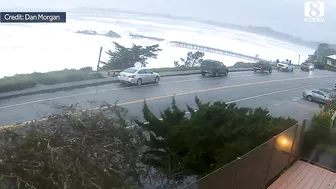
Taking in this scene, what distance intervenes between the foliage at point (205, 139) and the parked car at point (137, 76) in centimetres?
618

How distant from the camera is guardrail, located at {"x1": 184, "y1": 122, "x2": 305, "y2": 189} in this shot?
4.71 m

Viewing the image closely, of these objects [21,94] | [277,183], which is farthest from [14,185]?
[21,94]

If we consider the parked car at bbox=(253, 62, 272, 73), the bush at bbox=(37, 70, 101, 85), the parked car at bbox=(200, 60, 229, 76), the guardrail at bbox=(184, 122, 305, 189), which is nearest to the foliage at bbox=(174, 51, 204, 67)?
the parked car at bbox=(200, 60, 229, 76)

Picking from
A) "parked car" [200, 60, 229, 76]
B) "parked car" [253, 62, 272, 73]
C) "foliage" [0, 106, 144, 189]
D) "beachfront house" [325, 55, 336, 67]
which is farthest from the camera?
"beachfront house" [325, 55, 336, 67]

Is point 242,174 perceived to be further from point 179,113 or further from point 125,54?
point 125,54

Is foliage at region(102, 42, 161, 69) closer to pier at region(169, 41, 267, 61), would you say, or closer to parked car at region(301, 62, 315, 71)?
pier at region(169, 41, 267, 61)

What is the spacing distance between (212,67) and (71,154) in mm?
13934

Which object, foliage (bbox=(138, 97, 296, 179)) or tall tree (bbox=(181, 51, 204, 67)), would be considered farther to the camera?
tall tree (bbox=(181, 51, 204, 67))

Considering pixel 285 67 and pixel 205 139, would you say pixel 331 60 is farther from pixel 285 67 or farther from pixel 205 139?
pixel 205 139

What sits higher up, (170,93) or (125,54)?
(125,54)

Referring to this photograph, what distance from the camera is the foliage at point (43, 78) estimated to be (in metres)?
11.4

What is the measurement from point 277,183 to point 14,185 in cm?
422

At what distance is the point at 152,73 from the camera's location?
16.2 m

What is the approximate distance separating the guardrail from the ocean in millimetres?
8337
